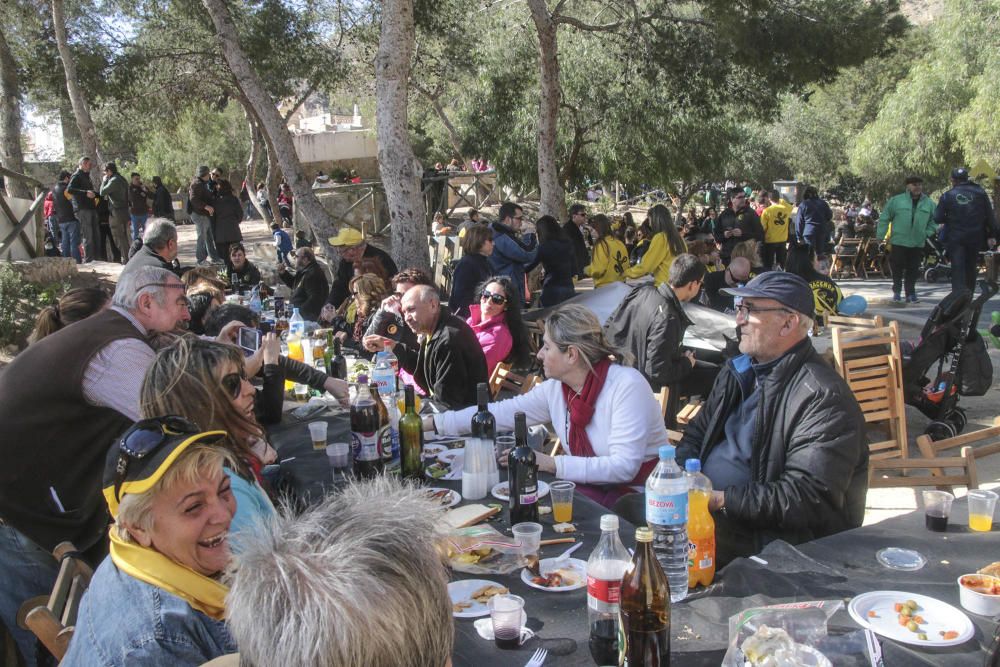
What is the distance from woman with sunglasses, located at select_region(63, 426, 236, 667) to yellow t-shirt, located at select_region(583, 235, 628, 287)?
24.1 feet

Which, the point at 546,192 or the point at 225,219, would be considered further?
the point at 225,219

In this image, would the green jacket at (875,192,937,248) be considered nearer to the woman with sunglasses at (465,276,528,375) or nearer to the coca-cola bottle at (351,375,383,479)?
the woman with sunglasses at (465,276,528,375)

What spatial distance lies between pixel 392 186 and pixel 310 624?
24.5 feet

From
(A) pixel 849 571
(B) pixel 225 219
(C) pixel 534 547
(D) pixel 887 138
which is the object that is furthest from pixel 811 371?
(D) pixel 887 138

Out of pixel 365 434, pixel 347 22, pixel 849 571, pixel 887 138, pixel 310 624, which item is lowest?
pixel 849 571

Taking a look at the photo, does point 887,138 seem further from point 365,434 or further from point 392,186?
point 365,434

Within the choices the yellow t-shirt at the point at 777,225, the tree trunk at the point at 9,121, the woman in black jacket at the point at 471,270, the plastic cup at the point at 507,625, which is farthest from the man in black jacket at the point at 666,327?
the tree trunk at the point at 9,121

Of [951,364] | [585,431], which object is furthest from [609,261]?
[585,431]

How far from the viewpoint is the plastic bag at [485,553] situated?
2.44 meters

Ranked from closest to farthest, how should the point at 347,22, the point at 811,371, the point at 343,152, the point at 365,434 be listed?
the point at 811,371
the point at 365,434
the point at 347,22
the point at 343,152

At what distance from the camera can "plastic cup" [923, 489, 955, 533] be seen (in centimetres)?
263

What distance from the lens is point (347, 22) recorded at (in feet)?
59.2

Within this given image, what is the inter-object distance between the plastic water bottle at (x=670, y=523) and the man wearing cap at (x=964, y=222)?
9.29 m

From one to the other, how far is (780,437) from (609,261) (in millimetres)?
6259
